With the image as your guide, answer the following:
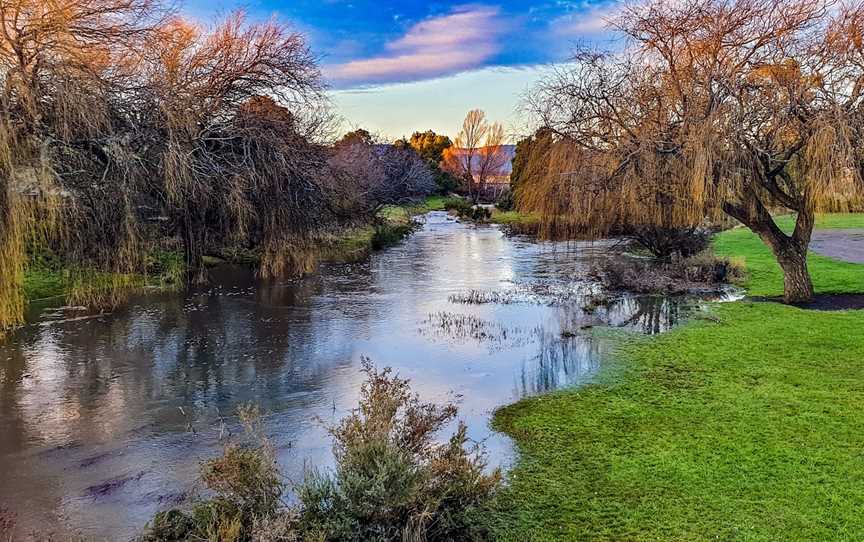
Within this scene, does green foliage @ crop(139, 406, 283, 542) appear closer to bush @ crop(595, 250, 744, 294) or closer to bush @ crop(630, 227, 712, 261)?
bush @ crop(595, 250, 744, 294)

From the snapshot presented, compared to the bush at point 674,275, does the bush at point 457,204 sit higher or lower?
higher

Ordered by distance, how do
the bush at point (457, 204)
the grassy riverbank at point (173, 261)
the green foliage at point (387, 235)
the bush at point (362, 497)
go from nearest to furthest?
the bush at point (362, 497)
the grassy riverbank at point (173, 261)
the green foliage at point (387, 235)
the bush at point (457, 204)

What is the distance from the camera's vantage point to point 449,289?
16.0 meters

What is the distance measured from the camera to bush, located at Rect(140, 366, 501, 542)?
4121 mm

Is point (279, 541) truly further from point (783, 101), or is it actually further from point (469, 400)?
point (783, 101)

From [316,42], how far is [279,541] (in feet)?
33.9

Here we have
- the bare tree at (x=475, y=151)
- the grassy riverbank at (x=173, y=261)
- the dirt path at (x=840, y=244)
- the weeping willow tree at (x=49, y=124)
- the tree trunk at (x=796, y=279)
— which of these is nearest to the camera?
the weeping willow tree at (x=49, y=124)

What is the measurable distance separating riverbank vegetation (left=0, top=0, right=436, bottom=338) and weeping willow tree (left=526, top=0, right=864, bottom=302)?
17.0 ft

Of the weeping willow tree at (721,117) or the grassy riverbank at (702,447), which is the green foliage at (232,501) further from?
the weeping willow tree at (721,117)

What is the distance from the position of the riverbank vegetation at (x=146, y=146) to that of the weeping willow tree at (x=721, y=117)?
204 inches

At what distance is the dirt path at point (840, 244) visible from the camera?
19.2 m

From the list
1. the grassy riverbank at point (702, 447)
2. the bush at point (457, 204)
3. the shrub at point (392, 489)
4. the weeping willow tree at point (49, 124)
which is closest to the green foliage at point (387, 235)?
the bush at point (457, 204)

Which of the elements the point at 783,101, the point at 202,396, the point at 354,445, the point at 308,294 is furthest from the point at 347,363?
the point at 783,101

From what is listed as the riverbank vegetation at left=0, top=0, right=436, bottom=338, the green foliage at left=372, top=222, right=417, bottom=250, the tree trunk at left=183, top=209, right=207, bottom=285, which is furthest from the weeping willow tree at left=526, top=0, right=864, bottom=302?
the green foliage at left=372, top=222, right=417, bottom=250
